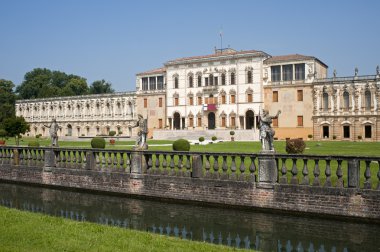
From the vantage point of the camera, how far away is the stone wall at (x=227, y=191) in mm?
10692

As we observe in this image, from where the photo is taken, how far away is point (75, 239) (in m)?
7.88

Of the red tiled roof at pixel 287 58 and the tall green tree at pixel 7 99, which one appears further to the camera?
the tall green tree at pixel 7 99

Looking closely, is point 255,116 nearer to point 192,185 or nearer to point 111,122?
point 111,122

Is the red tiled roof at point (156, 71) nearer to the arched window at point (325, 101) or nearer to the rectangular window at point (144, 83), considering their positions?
the rectangular window at point (144, 83)

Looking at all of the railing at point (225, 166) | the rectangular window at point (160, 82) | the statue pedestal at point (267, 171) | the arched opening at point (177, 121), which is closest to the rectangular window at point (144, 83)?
the rectangular window at point (160, 82)

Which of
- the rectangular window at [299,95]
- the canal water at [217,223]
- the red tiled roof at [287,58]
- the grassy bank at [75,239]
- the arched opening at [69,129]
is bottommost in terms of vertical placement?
the canal water at [217,223]

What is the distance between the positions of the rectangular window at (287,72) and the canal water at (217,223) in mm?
47837

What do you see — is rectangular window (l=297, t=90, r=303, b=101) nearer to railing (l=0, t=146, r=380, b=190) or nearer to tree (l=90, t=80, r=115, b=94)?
railing (l=0, t=146, r=380, b=190)

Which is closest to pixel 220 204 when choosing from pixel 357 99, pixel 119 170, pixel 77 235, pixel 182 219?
pixel 182 219

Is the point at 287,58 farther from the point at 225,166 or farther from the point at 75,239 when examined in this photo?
the point at 75,239

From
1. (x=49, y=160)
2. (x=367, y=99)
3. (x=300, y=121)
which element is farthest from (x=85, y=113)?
(x=49, y=160)

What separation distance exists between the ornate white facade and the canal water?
59.3m

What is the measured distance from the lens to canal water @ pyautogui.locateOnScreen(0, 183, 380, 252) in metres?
9.41

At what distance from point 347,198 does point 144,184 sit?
6653 mm
